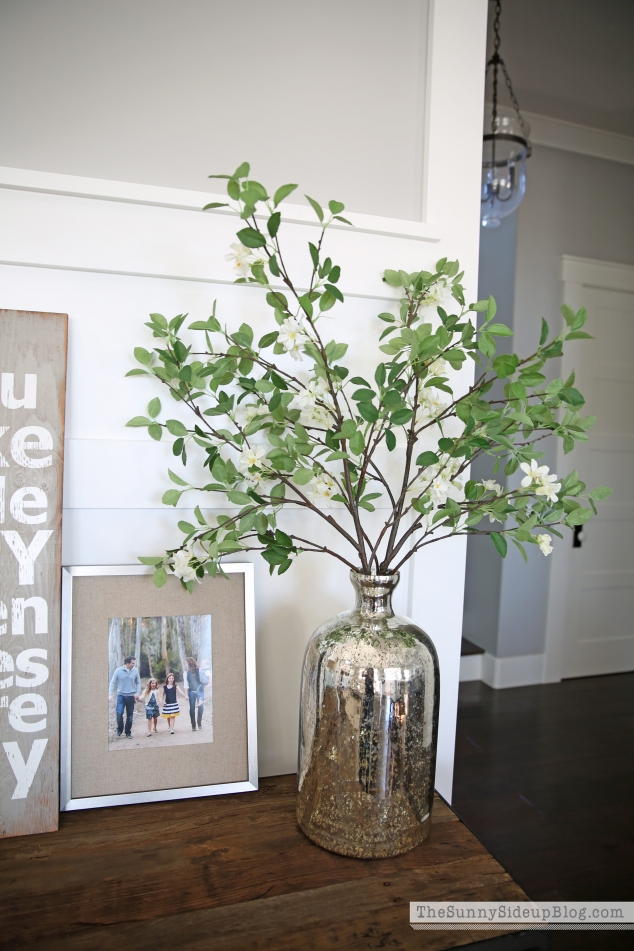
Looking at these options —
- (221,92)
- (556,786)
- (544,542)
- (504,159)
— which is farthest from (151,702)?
(504,159)

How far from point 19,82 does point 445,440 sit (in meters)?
0.80

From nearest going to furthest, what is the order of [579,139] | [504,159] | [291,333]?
[291,333], [504,159], [579,139]

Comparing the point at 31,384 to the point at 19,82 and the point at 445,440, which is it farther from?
the point at 445,440

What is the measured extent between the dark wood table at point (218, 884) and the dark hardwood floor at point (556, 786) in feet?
3.04

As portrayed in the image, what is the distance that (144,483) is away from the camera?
3.29 ft

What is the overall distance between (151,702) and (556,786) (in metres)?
1.92

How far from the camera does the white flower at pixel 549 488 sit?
2.68 feet

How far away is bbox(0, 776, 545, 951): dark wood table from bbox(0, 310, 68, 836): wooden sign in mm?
78

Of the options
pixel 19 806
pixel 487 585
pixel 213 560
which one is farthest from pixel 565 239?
pixel 19 806

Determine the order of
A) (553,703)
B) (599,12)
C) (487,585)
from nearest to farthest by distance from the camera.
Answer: (599,12) → (553,703) → (487,585)

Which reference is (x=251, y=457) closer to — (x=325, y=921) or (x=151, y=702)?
(x=151, y=702)

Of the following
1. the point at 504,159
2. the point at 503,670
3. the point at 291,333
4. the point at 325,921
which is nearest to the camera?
the point at 325,921

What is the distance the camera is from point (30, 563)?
0.88 m

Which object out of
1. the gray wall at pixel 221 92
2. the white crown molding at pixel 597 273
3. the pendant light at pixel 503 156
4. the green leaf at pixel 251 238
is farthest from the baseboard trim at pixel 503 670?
the green leaf at pixel 251 238
